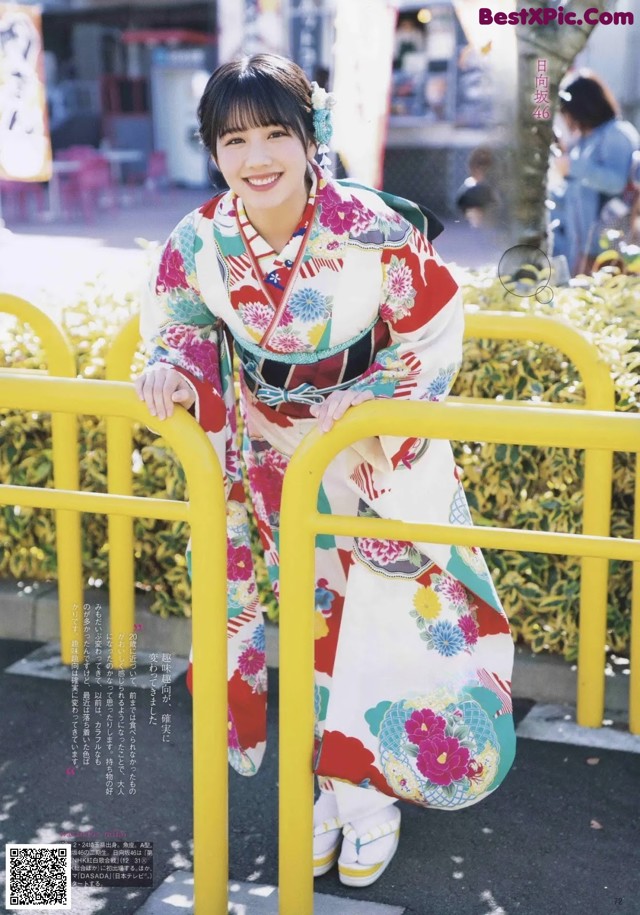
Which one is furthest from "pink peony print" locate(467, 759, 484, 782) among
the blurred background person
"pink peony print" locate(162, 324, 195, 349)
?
the blurred background person

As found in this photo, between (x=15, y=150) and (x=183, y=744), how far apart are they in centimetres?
287

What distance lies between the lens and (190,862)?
2.45 m

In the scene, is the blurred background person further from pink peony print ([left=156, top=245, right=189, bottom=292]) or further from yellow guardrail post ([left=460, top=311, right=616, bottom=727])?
pink peony print ([left=156, top=245, right=189, bottom=292])

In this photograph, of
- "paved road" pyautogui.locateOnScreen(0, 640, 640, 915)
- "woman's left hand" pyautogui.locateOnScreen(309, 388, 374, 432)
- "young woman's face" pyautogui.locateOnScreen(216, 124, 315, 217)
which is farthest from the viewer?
"paved road" pyautogui.locateOnScreen(0, 640, 640, 915)

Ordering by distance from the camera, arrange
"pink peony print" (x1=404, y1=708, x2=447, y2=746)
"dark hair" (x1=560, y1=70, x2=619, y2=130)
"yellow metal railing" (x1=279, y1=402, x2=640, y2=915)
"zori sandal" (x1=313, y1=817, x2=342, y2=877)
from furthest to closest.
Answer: "dark hair" (x1=560, y1=70, x2=619, y2=130) → "zori sandal" (x1=313, y1=817, x2=342, y2=877) → "pink peony print" (x1=404, y1=708, x2=447, y2=746) → "yellow metal railing" (x1=279, y1=402, x2=640, y2=915)

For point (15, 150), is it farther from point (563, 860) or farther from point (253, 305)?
point (563, 860)

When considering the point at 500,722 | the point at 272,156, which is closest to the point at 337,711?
the point at 500,722

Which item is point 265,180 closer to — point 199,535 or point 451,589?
point 199,535

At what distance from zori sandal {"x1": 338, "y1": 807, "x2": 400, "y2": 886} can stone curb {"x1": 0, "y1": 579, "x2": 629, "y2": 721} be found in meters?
0.82

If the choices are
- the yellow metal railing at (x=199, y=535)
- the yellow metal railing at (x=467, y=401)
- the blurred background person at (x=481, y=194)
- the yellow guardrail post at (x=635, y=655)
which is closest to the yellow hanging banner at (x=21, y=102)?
the blurred background person at (x=481, y=194)

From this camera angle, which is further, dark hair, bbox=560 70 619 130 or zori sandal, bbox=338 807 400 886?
dark hair, bbox=560 70 619 130

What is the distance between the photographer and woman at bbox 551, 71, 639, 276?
5.92 metres

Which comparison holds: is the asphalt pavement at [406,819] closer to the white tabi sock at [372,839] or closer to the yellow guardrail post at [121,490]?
the white tabi sock at [372,839]

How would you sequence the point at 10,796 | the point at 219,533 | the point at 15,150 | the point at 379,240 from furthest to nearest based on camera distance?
the point at 15,150 < the point at 10,796 < the point at 379,240 < the point at 219,533
